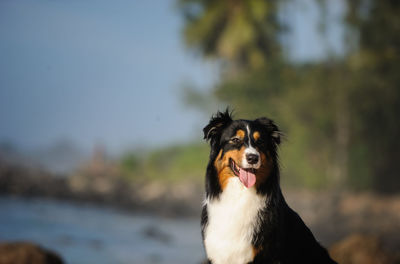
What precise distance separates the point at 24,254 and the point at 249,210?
12.7 ft

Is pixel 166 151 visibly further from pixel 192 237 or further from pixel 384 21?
pixel 384 21

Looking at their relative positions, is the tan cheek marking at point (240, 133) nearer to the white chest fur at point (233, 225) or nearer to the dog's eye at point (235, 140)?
the dog's eye at point (235, 140)

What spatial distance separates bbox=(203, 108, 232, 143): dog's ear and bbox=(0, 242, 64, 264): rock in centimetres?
356

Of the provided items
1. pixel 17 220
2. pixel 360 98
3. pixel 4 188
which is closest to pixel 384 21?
pixel 360 98

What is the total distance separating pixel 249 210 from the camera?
150 inches

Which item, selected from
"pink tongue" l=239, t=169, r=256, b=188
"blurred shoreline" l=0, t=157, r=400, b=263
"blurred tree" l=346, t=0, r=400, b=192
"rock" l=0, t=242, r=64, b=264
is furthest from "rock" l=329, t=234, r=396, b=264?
"blurred tree" l=346, t=0, r=400, b=192

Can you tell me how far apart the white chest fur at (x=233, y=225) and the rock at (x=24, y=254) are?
10.9 ft

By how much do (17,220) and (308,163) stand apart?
1237cm

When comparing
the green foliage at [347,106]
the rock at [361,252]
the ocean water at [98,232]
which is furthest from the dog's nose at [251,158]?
the green foliage at [347,106]

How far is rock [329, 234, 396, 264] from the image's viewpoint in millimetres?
6277

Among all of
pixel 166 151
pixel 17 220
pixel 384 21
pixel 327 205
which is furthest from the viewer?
pixel 166 151

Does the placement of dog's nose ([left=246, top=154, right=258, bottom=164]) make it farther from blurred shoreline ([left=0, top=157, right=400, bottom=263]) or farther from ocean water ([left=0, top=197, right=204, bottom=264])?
blurred shoreline ([left=0, top=157, right=400, bottom=263])

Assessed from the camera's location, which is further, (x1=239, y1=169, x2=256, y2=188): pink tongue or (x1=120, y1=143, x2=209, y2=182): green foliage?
(x1=120, y1=143, x2=209, y2=182): green foliage

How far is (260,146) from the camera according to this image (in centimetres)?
383
